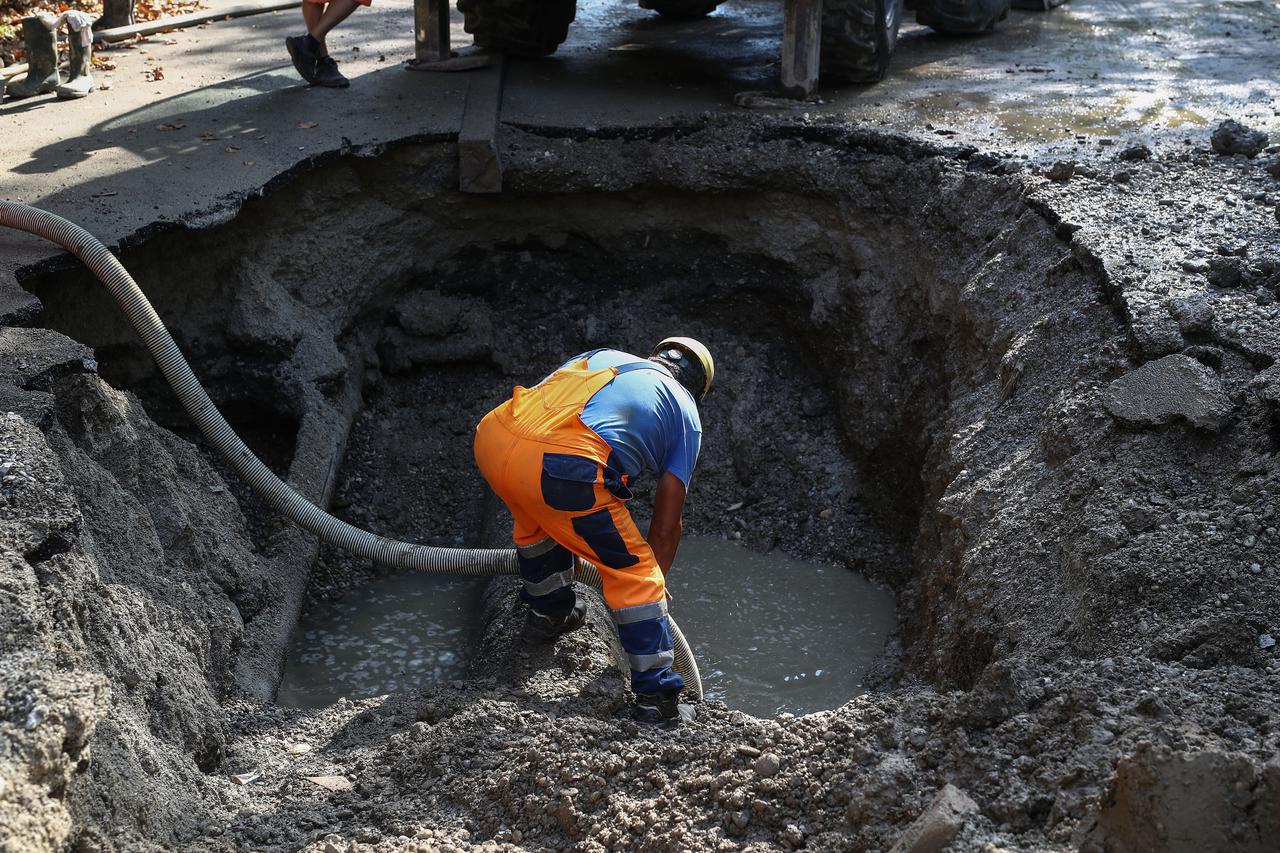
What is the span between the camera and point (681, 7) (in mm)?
9062

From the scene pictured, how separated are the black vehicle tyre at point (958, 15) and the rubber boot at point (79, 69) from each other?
5.78m

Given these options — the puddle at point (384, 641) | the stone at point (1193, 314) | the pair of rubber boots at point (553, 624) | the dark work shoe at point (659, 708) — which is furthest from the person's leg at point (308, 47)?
the stone at point (1193, 314)

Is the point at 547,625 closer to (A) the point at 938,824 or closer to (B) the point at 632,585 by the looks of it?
(B) the point at 632,585

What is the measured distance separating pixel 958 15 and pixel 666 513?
20.5 ft

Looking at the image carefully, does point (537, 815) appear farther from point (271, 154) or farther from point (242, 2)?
point (242, 2)

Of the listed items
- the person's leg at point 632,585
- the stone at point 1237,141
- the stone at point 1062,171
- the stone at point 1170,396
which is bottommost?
the person's leg at point 632,585

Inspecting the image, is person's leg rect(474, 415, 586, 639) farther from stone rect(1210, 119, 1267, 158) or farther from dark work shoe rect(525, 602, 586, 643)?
stone rect(1210, 119, 1267, 158)

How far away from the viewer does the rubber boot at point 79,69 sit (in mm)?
6512

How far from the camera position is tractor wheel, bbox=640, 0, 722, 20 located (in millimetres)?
9016

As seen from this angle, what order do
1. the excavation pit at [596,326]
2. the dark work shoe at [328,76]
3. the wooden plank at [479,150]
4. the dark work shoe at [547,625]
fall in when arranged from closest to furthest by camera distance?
1. the dark work shoe at [547,625]
2. the excavation pit at [596,326]
3. the wooden plank at [479,150]
4. the dark work shoe at [328,76]

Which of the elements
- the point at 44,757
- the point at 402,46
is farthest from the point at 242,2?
the point at 44,757

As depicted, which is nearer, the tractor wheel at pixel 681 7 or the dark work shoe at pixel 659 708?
the dark work shoe at pixel 659 708

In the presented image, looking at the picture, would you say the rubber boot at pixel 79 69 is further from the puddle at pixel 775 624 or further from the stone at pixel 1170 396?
the stone at pixel 1170 396

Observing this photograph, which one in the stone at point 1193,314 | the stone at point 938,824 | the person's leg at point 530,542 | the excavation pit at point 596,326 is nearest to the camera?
the stone at point 938,824
